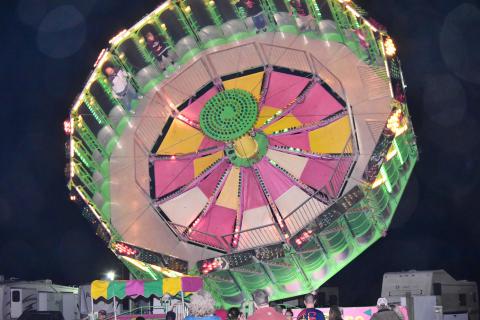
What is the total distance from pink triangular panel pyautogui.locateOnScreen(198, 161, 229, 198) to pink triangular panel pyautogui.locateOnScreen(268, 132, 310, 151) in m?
1.91

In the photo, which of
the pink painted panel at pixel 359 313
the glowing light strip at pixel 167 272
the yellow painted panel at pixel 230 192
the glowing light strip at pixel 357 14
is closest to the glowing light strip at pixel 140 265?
the glowing light strip at pixel 167 272

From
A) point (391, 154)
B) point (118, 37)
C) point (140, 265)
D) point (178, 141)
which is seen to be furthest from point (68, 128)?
point (391, 154)

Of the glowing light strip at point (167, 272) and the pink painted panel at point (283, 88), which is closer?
the glowing light strip at point (167, 272)

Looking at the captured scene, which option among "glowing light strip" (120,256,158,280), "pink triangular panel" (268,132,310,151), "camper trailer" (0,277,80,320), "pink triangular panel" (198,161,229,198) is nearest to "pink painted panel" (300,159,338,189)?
"pink triangular panel" (268,132,310,151)

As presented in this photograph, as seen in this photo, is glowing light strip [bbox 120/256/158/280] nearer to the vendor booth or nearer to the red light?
the vendor booth

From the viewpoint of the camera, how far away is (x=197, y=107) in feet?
74.9

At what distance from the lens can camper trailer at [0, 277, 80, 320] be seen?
82.7ft

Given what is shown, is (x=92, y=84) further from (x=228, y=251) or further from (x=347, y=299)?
(x=347, y=299)

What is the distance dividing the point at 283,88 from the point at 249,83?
1221 mm

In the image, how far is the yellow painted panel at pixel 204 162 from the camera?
22.7 meters

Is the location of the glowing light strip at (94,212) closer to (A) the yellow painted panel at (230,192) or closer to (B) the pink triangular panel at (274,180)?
(A) the yellow painted panel at (230,192)

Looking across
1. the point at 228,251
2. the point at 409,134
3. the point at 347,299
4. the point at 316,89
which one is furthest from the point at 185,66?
the point at 347,299

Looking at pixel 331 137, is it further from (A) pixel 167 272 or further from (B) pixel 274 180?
(A) pixel 167 272

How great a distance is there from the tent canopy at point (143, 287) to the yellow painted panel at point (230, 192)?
5.04 meters
